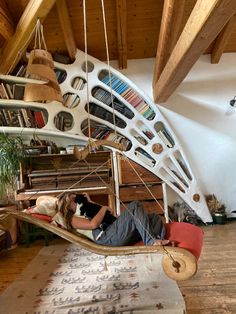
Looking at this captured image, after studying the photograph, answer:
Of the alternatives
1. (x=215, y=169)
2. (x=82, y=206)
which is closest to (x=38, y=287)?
(x=82, y=206)

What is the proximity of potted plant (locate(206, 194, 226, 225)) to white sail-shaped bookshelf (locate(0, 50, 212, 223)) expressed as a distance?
13 centimetres

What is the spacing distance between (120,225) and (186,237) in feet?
1.82

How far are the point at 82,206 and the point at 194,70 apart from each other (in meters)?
3.70

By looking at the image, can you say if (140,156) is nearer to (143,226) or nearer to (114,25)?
(114,25)

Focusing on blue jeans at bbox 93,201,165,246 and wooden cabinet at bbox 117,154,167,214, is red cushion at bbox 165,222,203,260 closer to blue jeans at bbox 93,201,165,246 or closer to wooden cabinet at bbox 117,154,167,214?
blue jeans at bbox 93,201,165,246

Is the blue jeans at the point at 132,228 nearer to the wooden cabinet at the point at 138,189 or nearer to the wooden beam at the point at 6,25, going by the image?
the wooden cabinet at the point at 138,189

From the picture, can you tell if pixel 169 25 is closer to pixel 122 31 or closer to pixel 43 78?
pixel 122 31

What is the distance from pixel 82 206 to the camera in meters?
2.70

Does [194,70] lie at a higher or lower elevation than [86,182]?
higher

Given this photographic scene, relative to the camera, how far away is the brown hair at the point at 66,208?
258 centimetres

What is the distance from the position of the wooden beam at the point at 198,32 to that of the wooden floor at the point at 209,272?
7.30 ft

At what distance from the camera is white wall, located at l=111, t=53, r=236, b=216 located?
5246mm

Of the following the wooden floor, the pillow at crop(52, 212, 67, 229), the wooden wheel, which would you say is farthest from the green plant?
the wooden wheel

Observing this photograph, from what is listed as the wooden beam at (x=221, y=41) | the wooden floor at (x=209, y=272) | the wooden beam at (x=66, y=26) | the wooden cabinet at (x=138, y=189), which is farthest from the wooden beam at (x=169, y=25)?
the wooden floor at (x=209, y=272)
